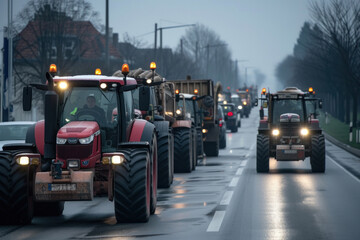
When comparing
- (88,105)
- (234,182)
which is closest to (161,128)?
(234,182)

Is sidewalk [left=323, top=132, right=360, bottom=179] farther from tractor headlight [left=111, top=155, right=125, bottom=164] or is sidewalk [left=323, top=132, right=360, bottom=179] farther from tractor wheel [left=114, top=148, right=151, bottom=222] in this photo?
tractor headlight [left=111, top=155, right=125, bottom=164]

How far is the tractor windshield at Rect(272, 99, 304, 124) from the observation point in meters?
25.4

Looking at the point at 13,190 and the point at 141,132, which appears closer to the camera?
the point at 13,190

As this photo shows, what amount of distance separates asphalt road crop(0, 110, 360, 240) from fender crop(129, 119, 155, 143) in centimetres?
125

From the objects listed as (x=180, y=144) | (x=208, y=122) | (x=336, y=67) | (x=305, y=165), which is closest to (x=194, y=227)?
(x=180, y=144)

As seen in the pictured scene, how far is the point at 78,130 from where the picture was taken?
41.2ft

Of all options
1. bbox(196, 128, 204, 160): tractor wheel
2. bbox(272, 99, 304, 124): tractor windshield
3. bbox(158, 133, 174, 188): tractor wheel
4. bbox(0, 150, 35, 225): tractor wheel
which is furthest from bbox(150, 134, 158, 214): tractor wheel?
bbox(196, 128, 204, 160): tractor wheel

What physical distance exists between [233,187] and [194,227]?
22.2 ft

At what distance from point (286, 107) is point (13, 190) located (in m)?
14.2

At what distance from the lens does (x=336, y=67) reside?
193 feet

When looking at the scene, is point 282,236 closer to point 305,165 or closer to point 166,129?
point 166,129

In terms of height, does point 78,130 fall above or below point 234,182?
above

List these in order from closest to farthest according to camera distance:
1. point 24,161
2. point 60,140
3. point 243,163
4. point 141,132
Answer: point 60,140
point 24,161
point 141,132
point 243,163

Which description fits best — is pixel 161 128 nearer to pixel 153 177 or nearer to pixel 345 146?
pixel 153 177
